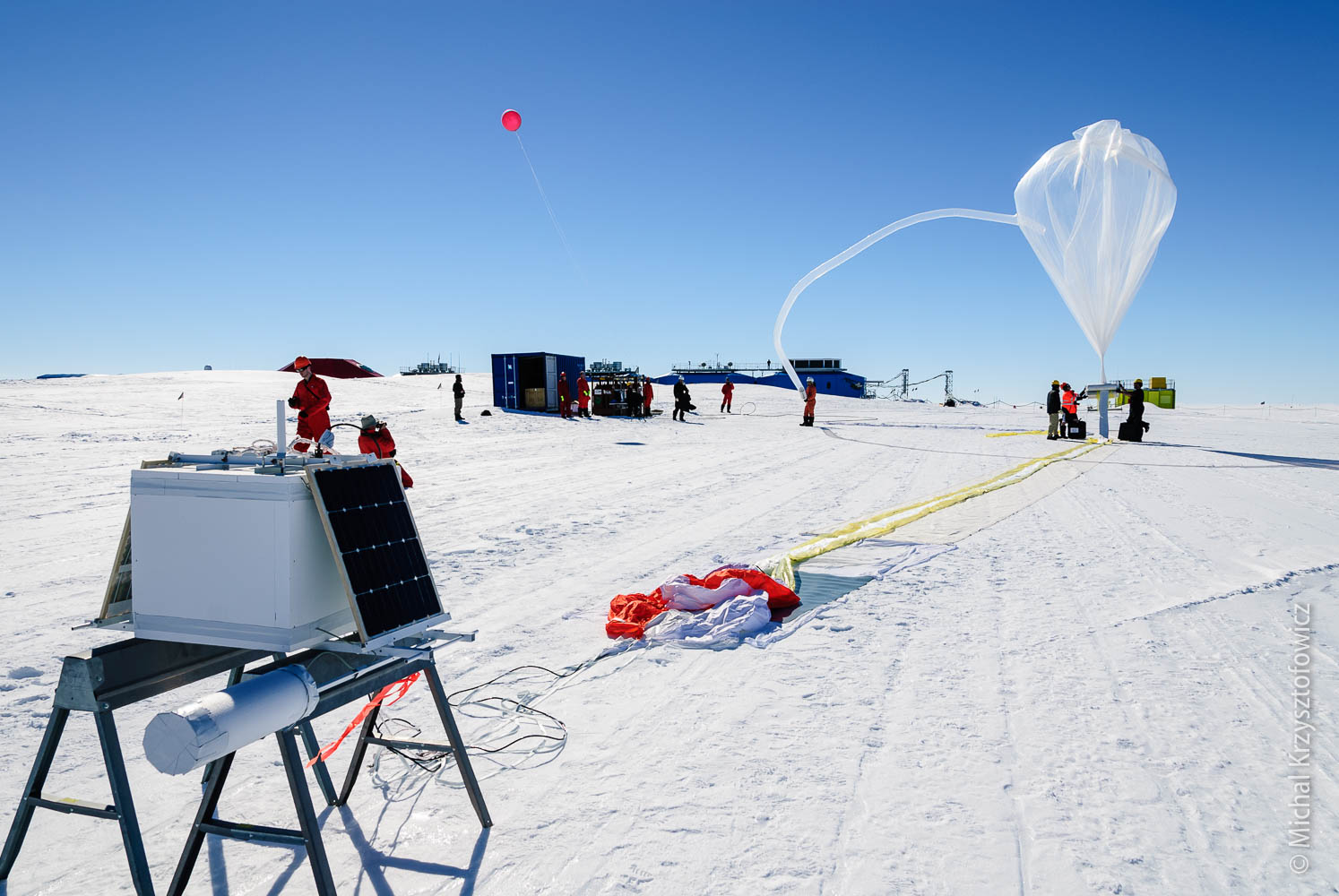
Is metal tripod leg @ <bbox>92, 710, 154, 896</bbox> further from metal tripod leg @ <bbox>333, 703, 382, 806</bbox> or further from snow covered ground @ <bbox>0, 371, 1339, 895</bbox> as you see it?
metal tripod leg @ <bbox>333, 703, 382, 806</bbox>

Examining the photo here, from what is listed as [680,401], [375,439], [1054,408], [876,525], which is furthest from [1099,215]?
[375,439]

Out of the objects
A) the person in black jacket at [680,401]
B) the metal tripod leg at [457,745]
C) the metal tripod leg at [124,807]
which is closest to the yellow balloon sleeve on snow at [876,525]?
the metal tripod leg at [457,745]

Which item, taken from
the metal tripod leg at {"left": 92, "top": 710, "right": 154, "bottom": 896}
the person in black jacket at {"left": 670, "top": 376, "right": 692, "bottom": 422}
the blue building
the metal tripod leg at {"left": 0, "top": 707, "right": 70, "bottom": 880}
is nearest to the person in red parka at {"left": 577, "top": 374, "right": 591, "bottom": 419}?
the blue building

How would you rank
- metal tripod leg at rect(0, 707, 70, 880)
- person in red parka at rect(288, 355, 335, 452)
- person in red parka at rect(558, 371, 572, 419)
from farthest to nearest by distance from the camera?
person in red parka at rect(558, 371, 572, 419) < person in red parka at rect(288, 355, 335, 452) < metal tripod leg at rect(0, 707, 70, 880)

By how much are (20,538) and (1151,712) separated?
10.9m

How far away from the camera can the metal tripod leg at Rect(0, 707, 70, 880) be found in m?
2.73

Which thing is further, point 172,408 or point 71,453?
point 172,408

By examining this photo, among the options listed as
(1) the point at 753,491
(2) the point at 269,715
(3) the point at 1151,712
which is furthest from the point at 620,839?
(1) the point at 753,491

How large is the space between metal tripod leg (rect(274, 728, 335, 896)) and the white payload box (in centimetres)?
34

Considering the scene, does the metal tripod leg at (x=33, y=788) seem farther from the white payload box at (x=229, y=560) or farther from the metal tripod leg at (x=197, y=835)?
the metal tripod leg at (x=197, y=835)

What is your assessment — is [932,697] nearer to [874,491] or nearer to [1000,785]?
[1000,785]

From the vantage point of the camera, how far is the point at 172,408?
25703 millimetres

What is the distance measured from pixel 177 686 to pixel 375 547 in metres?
0.85

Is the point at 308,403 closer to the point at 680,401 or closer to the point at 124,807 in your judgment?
the point at 124,807
